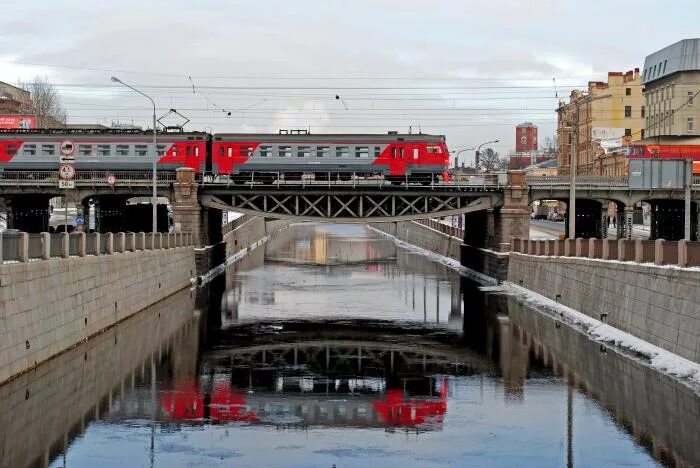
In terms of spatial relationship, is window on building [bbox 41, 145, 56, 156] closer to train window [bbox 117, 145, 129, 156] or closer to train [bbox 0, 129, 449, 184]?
train [bbox 0, 129, 449, 184]

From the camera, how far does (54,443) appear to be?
21266 millimetres

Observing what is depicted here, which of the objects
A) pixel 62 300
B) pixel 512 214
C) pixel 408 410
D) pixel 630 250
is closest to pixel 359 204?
pixel 512 214

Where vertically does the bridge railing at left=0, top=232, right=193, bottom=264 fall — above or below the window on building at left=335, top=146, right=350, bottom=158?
below

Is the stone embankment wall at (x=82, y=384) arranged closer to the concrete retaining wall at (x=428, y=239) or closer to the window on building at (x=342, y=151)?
the window on building at (x=342, y=151)

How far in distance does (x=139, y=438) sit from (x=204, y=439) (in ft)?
4.42

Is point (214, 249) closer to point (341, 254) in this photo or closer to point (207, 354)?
point (341, 254)

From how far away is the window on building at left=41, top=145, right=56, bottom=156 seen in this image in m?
74.6

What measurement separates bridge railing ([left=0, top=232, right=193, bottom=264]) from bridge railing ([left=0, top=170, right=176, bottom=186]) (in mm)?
17170

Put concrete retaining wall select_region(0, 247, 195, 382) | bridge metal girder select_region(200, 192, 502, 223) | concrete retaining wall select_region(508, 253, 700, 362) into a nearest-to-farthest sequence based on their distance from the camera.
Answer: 1. concrete retaining wall select_region(0, 247, 195, 382)
2. concrete retaining wall select_region(508, 253, 700, 362)
3. bridge metal girder select_region(200, 192, 502, 223)

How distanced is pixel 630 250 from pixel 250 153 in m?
39.2

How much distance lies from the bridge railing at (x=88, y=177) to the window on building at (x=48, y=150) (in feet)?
4.24

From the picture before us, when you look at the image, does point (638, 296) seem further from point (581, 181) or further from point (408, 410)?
point (581, 181)

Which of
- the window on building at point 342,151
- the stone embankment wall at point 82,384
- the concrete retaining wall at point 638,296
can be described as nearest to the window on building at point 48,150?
the window on building at point 342,151

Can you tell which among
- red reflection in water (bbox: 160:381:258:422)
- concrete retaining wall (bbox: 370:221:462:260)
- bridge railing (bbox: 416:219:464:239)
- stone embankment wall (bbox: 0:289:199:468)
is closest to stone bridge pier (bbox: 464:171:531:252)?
concrete retaining wall (bbox: 370:221:462:260)
